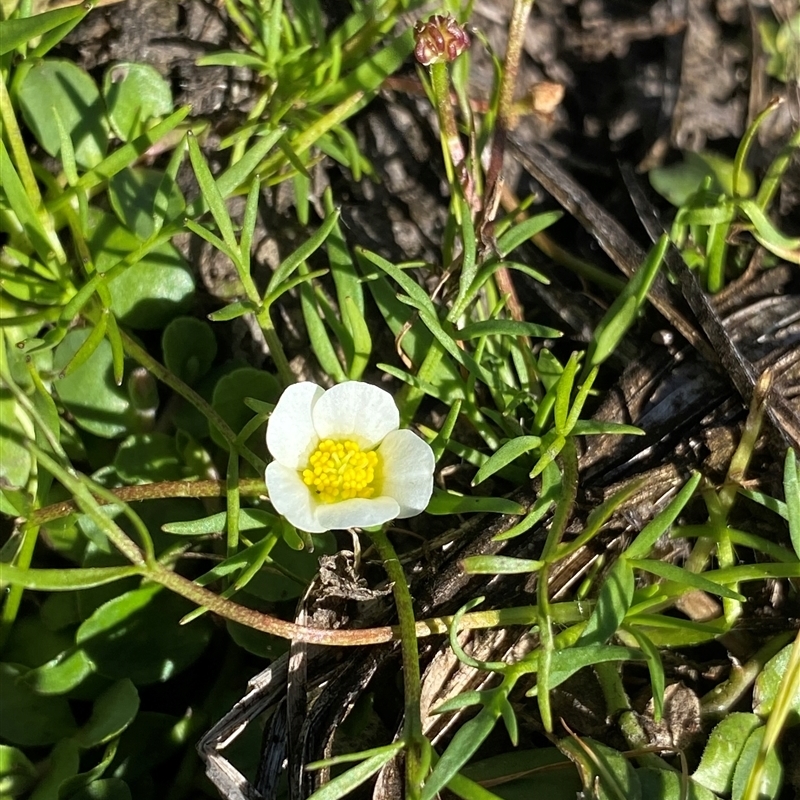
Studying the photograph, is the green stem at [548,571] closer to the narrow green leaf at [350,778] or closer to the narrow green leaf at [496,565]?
the narrow green leaf at [496,565]

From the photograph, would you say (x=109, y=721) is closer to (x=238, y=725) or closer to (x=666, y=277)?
(x=238, y=725)

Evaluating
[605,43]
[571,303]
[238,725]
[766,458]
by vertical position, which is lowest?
[238,725]

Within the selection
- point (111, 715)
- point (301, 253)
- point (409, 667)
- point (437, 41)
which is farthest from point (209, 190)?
point (111, 715)

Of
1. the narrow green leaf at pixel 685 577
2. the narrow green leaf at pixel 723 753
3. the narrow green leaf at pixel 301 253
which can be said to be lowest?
the narrow green leaf at pixel 723 753

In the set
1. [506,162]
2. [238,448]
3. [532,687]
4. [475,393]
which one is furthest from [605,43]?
[532,687]

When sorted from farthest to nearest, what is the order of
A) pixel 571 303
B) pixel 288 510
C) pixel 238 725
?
pixel 571 303 → pixel 238 725 → pixel 288 510

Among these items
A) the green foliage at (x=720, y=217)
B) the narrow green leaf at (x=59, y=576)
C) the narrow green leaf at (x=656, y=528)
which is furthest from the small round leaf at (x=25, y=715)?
the green foliage at (x=720, y=217)

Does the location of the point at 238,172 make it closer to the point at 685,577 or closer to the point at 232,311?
the point at 232,311

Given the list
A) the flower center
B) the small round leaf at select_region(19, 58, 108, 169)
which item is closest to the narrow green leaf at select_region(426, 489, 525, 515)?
the flower center
